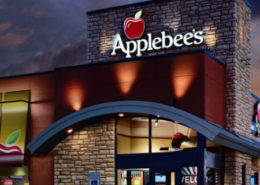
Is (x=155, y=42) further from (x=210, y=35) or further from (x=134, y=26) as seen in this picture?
(x=210, y=35)

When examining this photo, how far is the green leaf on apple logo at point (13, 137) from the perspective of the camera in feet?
65.1

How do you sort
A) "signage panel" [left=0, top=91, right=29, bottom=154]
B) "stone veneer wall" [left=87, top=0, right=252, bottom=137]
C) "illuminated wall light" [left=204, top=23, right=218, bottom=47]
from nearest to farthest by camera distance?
"stone veneer wall" [left=87, top=0, right=252, bottom=137], "illuminated wall light" [left=204, top=23, right=218, bottom=47], "signage panel" [left=0, top=91, right=29, bottom=154]

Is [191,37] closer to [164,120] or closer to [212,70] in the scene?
[212,70]

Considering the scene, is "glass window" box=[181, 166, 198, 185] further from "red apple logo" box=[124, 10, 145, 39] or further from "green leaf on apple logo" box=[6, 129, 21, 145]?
"green leaf on apple logo" box=[6, 129, 21, 145]

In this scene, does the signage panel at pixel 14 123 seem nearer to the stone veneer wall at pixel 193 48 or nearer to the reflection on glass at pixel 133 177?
the stone veneer wall at pixel 193 48

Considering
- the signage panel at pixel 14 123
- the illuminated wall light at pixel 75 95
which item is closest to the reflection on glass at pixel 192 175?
the illuminated wall light at pixel 75 95

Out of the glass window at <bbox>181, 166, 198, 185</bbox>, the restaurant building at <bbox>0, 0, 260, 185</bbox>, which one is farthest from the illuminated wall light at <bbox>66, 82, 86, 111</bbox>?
the glass window at <bbox>181, 166, 198, 185</bbox>

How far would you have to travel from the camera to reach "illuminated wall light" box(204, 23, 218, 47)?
18734mm

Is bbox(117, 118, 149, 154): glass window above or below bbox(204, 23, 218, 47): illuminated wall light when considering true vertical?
below

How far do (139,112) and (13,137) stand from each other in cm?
586

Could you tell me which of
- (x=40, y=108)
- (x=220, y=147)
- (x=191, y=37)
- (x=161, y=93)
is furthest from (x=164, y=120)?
(x=40, y=108)

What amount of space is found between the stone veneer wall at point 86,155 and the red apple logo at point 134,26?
149 inches

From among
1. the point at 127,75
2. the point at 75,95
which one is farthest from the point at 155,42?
the point at 75,95

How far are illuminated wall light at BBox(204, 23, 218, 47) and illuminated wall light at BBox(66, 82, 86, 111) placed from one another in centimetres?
462
